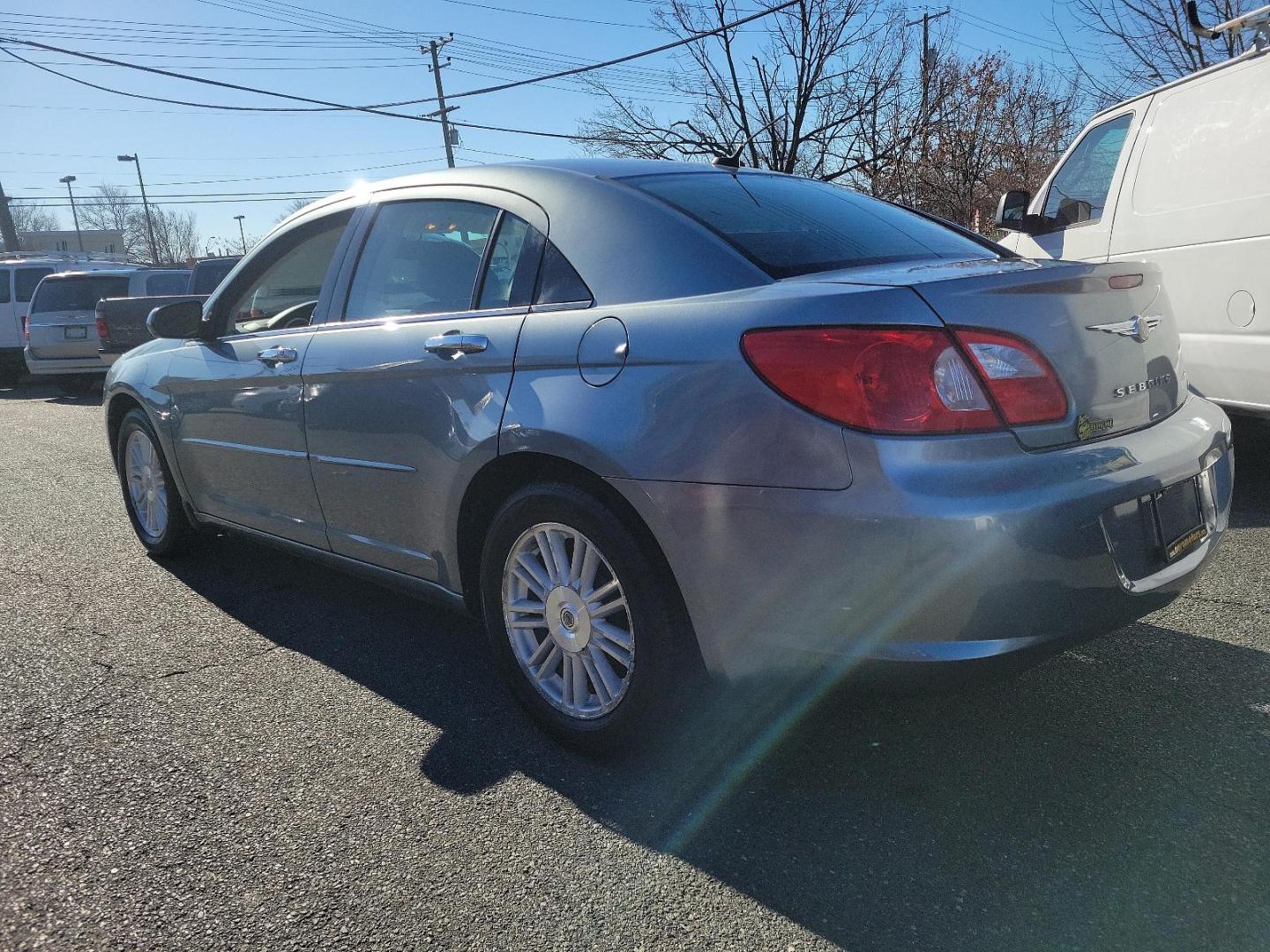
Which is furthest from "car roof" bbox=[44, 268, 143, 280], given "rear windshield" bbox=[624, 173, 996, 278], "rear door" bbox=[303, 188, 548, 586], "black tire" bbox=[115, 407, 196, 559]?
"rear windshield" bbox=[624, 173, 996, 278]

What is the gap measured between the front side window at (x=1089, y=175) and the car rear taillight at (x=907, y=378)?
396cm

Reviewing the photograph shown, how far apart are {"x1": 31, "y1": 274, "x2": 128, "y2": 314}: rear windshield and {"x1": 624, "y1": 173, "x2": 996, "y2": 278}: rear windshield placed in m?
13.6

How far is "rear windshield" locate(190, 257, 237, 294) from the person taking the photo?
573 inches

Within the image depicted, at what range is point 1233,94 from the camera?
4.66 meters

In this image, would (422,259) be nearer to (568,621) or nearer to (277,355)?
(277,355)

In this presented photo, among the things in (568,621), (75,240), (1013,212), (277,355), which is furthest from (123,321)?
(75,240)

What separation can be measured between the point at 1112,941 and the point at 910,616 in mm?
701

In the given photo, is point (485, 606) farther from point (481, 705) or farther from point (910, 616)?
point (910, 616)

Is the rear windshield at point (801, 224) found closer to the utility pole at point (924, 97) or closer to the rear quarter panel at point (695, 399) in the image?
the rear quarter panel at point (695, 399)

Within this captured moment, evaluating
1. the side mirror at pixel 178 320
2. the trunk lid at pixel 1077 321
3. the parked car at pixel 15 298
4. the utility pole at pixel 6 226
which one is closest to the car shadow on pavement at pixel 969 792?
the trunk lid at pixel 1077 321

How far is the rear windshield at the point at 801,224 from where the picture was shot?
2.61m

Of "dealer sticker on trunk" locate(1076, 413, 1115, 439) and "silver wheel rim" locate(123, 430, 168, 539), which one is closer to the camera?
"dealer sticker on trunk" locate(1076, 413, 1115, 439)

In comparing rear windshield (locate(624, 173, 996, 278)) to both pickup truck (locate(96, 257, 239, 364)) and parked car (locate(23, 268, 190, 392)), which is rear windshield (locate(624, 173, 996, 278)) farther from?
parked car (locate(23, 268, 190, 392))

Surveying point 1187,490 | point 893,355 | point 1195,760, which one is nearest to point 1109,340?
point 1187,490
